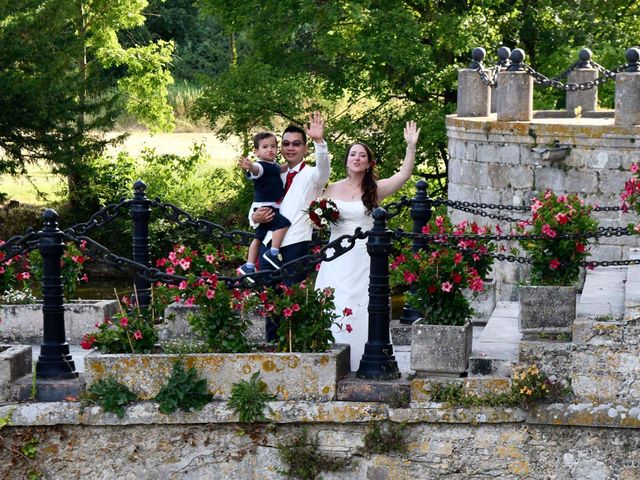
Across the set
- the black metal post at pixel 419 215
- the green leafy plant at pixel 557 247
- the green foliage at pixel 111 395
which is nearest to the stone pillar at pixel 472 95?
the black metal post at pixel 419 215

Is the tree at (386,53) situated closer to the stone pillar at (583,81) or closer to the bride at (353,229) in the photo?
the stone pillar at (583,81)

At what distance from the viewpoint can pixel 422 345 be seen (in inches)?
306

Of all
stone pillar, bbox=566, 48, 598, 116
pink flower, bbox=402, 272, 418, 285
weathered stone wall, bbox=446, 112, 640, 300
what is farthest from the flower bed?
stone pillar, bbox=566, 48, 598, 116

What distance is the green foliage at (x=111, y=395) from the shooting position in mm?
7785

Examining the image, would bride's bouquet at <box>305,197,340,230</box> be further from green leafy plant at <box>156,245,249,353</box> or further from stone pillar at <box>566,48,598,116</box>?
stone pillar at <box>566,48,598,116</box>

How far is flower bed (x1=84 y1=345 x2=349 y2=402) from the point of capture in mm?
7762

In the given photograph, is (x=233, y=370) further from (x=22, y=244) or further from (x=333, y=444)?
(x=22, y=244)

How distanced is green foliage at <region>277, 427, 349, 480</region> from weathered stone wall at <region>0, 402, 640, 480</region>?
4 centimetres

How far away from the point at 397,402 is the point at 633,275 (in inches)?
84.3

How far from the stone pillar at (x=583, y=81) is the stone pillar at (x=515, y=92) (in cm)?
162

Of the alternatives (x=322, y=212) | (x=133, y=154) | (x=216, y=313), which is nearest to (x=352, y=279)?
(x=322, y=212)

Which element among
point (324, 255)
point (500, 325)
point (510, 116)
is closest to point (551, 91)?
point (510, 116)

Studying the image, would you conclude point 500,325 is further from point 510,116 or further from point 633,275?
point 510,116

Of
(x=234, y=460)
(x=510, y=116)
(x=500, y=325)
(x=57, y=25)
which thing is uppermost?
(x=57, y=25)
